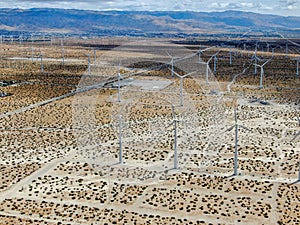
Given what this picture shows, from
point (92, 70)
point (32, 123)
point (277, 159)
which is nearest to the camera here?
point (277, 159)

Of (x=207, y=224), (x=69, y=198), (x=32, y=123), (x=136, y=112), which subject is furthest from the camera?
(x=136, y=112)

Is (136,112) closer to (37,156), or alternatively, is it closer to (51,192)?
(37,156)

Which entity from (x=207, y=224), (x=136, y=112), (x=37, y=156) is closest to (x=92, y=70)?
(x=136, y=112)

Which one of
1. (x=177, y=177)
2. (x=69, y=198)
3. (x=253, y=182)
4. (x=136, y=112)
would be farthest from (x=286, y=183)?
(x=136, y=112)

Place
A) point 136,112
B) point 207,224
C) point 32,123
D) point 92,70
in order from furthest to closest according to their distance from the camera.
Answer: point 92,70 < point 136,112 < point 32,123 < point 207,224

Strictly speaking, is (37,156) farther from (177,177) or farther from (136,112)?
(136,112)

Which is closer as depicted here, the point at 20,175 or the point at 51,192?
the point at 51,192
